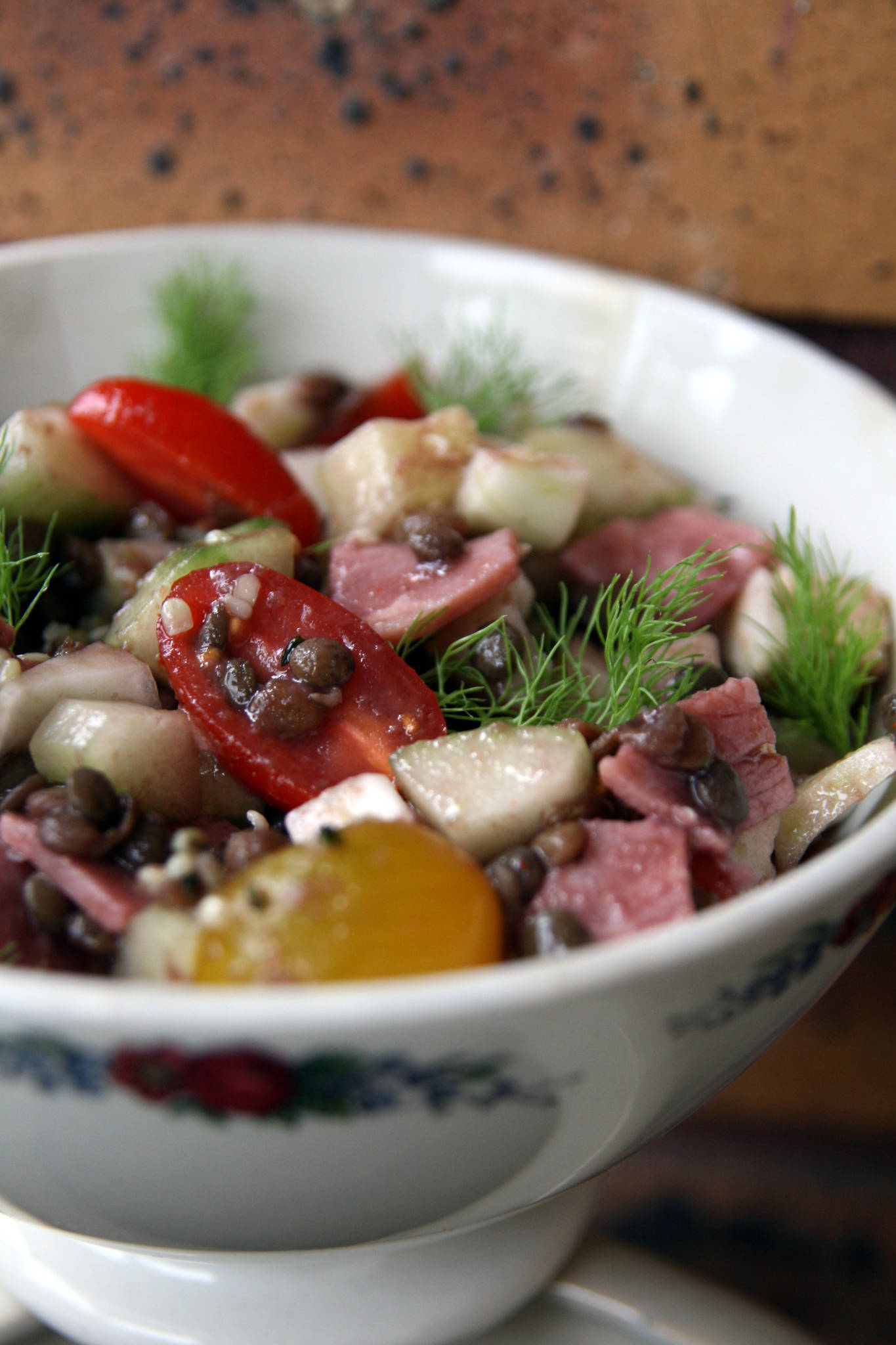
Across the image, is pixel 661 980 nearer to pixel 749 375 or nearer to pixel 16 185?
pixel 749 375

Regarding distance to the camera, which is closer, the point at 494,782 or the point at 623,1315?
the point at 494,782

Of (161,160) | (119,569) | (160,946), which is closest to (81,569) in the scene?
(119,569)

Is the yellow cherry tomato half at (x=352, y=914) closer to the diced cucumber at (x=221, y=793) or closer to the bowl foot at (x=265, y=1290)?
the diced cucumber at (x=221, y=793)

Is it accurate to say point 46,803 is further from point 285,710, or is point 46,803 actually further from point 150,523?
Result: point 150,523

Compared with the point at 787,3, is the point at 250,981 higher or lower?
lower

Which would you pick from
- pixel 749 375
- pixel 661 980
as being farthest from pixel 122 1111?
pixel 749 375

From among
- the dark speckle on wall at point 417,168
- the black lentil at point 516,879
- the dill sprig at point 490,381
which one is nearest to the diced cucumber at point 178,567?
the black lentil at point 516,879
